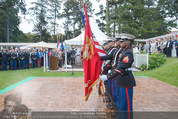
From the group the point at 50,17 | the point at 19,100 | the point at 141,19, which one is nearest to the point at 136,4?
the point at 141,19

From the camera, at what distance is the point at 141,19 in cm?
2512

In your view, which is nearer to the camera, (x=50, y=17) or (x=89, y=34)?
(x=89, y=34)

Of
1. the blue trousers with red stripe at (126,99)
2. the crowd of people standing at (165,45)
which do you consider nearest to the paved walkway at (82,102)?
the blue trousers with red stripe at (126,99)

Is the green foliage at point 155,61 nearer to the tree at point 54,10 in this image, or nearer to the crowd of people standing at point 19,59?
the crowd of people standing at point 19,59

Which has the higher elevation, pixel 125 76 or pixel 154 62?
pixel 125 76

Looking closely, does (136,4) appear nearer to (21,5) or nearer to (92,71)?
(92,71)

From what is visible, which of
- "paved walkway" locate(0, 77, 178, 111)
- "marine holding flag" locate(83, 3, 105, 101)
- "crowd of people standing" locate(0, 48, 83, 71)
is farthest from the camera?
"crowd of people standing" locate(0, 48, 83, 71)

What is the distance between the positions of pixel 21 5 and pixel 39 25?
7.85m

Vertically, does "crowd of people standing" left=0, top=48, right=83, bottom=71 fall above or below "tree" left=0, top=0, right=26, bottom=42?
below

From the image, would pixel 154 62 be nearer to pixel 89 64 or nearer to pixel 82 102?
pixel 82 102

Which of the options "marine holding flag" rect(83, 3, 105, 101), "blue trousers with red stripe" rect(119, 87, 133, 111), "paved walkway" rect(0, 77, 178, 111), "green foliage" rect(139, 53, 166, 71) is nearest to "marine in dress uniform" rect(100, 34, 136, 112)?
"blue trousers with red stripe" rect(119, 87, 133, 111)

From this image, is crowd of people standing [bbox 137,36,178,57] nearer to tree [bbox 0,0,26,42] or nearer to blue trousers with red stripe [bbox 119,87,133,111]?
blue trousers with red stripe [bbox 119,87,133,111]

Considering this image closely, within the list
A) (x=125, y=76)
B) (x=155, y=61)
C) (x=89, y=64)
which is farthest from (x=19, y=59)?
(x=125, y=76)

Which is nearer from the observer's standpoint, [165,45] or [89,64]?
[89,64]
